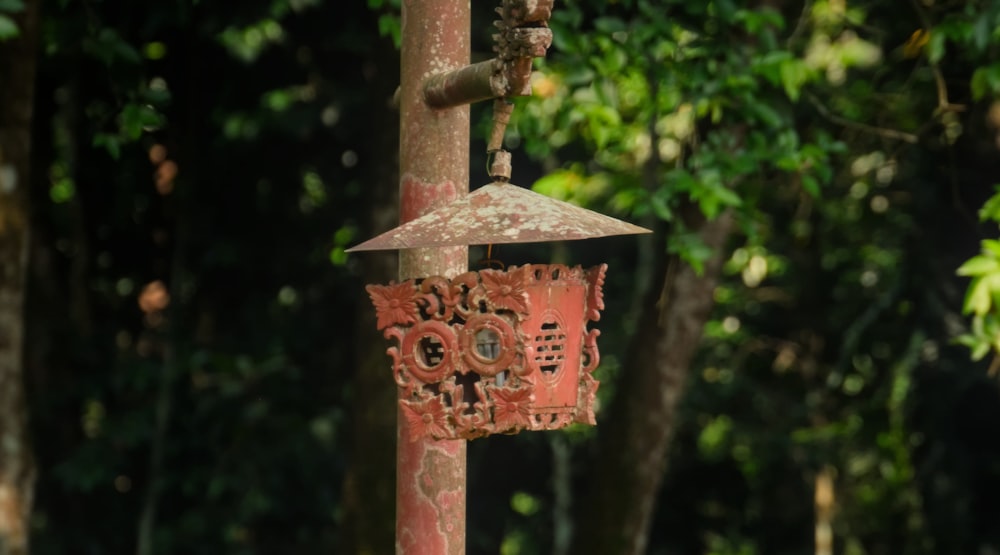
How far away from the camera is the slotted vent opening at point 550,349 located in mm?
3096

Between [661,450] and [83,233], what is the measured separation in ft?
12.8

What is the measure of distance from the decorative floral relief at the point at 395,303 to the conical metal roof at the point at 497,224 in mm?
172

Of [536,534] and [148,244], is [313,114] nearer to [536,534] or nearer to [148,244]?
[148,244]

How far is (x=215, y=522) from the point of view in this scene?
26.5 feet

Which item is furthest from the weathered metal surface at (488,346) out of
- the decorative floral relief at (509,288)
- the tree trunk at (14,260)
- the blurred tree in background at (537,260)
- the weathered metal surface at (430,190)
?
the tree trunk at (14,260)

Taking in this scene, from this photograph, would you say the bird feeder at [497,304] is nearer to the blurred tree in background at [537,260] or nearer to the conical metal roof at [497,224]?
the conical metal roof at [497,224]

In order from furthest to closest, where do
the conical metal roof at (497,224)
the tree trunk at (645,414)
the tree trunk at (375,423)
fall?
the tree trunk at (645,414), the tree trunk at (375,423), the conical metal roof at (497,224)

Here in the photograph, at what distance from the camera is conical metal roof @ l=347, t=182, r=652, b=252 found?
289 cm

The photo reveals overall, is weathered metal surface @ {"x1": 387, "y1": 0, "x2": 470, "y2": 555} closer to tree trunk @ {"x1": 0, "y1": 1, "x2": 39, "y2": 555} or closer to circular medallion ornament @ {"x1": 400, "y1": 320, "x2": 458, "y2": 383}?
circular medallion ornament @ {"x1": 400, "y1": 320, "x2": 458, "y2": 383}

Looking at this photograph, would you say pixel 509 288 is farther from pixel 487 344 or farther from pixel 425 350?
pixel 425 350

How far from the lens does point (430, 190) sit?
3266 mm

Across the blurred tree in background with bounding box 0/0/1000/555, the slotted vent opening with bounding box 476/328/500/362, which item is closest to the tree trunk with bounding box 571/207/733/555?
the blurred tree in background with bounding box 0/0/1000/555

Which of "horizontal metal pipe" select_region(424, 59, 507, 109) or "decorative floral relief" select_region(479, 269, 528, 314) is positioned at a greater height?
"horizontal metal pipe" select_region(424, 59, 507, 109)

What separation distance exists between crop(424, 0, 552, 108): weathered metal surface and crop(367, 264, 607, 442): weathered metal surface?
0.40 m
